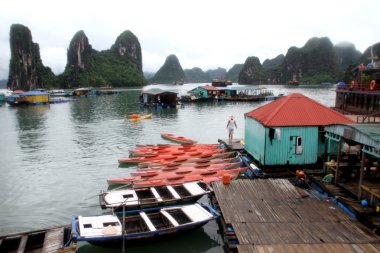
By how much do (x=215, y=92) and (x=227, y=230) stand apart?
67.5 m

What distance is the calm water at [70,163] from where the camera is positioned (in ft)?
44.2

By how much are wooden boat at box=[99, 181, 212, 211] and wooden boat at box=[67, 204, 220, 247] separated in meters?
0.50

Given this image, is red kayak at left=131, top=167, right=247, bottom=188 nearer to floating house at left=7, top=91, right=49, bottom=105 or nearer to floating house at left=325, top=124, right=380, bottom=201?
floating house at left=325, top=124, right=380, bottom=201

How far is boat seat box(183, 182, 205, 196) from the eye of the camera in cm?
1334

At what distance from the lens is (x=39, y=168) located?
70.1 ft

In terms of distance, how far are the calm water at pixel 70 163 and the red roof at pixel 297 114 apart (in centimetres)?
621

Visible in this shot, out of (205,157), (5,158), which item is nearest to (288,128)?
(205,157)

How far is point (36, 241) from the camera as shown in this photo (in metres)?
10.1

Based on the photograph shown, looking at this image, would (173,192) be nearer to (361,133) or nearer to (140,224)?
(140,224)

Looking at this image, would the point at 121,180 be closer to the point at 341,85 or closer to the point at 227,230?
the point at 227,230

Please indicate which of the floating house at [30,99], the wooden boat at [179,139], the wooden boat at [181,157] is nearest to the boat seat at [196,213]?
the wooden boat at [181,157]

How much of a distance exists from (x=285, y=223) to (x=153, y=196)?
5.95 m

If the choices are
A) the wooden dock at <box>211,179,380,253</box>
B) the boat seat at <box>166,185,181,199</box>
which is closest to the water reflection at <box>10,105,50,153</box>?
the boat seat at <box>166,185,181,199</box>

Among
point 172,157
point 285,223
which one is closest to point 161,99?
point 172,157
